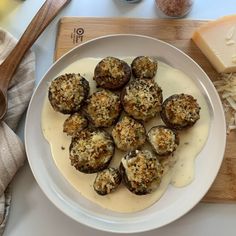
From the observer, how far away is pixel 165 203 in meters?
1.14

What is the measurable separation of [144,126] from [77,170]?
217 millimetres

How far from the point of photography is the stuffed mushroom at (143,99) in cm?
112

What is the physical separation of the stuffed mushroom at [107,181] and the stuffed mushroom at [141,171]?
22mm

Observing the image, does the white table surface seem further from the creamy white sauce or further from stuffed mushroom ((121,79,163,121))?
stuffed mushroom ((121,79,163,121))

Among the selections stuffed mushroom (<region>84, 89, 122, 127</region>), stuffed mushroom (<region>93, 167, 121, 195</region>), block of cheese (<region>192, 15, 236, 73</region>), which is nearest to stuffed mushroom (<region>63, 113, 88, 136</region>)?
stuffed mushroom (<region>84, 89, 122, 127</region>)

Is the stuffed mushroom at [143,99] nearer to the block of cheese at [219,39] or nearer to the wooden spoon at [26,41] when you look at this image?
the block of cheese at [219,39]

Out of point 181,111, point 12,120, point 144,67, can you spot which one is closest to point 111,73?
point 144,67

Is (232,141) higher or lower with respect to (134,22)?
lower

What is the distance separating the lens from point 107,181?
1.09 metres

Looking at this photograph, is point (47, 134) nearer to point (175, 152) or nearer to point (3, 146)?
point (3, 146)

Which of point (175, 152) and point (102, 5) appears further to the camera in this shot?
point (102, 5)

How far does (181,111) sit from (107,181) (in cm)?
26

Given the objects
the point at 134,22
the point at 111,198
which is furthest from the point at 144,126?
the point at 134,22

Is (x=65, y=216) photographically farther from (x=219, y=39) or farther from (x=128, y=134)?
(x=219, y=39)
